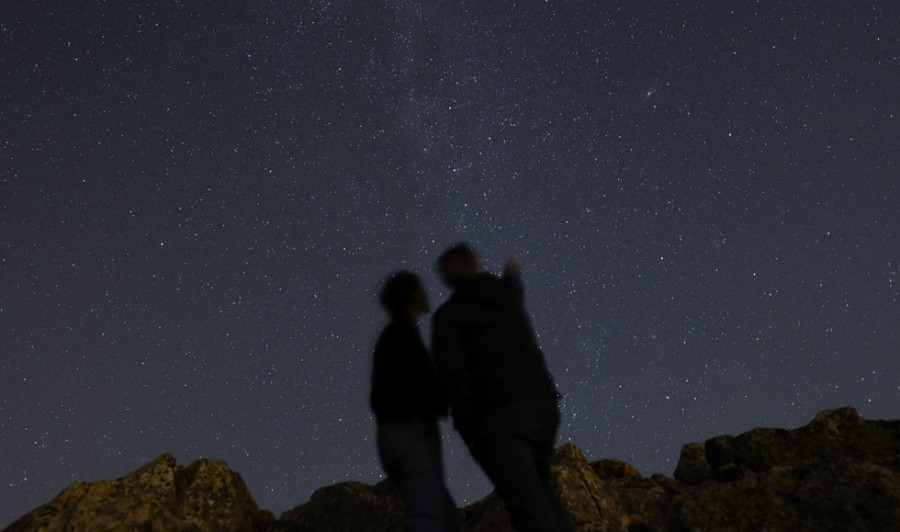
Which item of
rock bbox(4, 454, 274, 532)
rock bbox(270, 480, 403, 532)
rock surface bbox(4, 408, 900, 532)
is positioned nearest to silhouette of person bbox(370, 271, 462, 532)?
rock surface bbox(4, 408, 900, 532)

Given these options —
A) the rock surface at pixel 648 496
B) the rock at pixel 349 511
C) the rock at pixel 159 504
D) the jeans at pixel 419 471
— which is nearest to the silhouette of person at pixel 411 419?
the jeans at pixel 419 471

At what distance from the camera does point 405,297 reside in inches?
158

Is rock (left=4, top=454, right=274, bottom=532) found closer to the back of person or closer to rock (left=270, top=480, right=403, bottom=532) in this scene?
rock (left=270, top=480, right=403, bottom=532)

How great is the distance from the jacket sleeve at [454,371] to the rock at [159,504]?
3.84 metres

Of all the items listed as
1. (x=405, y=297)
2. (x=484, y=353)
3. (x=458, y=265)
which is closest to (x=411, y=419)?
(x=484, y=353)

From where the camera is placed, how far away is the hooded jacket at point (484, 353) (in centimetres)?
357

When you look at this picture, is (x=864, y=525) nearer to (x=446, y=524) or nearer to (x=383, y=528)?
(x=446, y=524)

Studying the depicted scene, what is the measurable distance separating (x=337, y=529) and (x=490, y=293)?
371cm

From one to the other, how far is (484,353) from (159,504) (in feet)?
14.4

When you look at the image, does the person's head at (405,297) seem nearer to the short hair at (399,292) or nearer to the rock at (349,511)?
the short hair at (399,292)

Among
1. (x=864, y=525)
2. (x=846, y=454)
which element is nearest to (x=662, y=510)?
(x=864, y=525)

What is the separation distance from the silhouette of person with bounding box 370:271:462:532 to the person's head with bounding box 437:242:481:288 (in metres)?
0.25

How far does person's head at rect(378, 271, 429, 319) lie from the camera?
13.1 feet

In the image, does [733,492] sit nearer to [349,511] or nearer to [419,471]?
[419,471]
